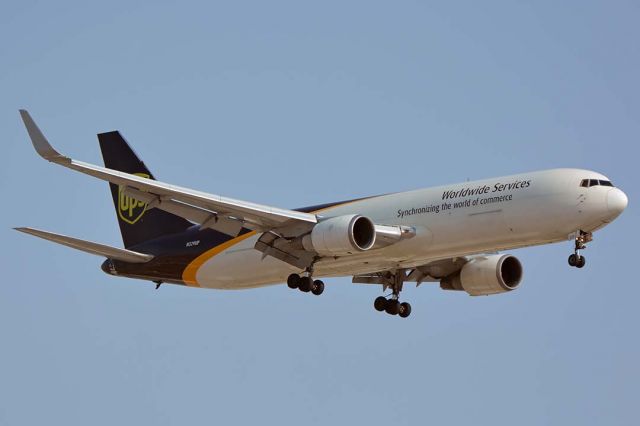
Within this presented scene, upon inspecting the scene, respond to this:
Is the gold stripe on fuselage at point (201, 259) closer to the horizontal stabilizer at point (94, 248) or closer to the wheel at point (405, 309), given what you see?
the horizontal stabilizer at point (94, 248)

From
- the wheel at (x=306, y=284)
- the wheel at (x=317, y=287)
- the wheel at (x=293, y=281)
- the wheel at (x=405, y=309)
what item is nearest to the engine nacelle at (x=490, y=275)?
the wheel at (x=405, y=309)

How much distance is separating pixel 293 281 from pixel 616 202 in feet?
37.6

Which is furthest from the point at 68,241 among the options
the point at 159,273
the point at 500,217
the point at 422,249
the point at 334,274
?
the point at 500,217

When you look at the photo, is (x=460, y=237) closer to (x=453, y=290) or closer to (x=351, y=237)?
(x=351, y=237)

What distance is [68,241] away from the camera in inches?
1708

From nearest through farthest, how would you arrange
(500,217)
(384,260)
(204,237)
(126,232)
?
(500,217) < (384,260) < (204,237) < (126,232)

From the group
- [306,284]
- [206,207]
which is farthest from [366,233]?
[206,207]

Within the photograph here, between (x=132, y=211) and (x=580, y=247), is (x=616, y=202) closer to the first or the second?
(x=580, y=247)

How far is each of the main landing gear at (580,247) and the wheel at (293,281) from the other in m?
9.49

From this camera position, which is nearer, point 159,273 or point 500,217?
point 500,217

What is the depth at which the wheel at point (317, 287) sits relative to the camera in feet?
143

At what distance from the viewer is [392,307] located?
4791cm

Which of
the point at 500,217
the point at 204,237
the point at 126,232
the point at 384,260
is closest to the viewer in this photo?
the point at 500,217

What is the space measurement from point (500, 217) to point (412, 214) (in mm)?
3231
